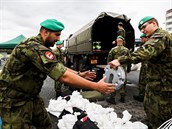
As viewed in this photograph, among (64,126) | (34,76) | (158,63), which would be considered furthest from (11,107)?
(158,63)

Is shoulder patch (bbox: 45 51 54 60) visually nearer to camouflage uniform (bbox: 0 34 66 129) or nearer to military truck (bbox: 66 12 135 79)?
camouflage uniform (bbox: 0 34 66 129)

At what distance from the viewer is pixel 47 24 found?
2426mm

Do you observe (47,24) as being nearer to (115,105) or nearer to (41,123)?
(41,123)

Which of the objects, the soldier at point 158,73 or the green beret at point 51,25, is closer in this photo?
the green beret at point 51,25

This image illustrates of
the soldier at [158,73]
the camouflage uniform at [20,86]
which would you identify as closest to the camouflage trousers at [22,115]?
the camouflage uniform at [20,86]

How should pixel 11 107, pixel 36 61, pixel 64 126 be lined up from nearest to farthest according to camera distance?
pixel 36 61 < pixel 11 107 < pixel 64 126

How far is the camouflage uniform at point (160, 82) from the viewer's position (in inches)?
110

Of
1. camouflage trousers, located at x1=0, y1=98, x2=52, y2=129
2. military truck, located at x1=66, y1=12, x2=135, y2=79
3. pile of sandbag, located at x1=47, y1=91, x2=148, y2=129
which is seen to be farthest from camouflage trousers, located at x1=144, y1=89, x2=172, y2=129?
military truck, located at x1=66, y1=12, x2=135, y2=79

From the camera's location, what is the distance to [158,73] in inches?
121

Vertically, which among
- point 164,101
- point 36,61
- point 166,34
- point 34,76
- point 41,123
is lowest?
point 41,123

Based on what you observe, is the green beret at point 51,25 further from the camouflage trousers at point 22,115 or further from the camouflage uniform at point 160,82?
the camouflage uniform at point 160,82

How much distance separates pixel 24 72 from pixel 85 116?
5.21 feet

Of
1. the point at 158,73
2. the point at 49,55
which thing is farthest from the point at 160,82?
the point at 49,55

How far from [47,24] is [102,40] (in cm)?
759
